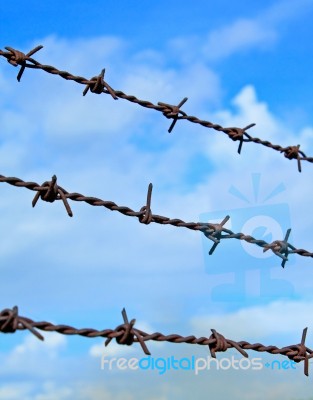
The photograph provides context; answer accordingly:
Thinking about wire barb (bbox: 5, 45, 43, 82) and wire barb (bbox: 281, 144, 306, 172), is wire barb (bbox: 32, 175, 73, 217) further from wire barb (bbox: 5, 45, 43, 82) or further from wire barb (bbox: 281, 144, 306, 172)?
wire barb (bbox: 281, 144, 306, 172)

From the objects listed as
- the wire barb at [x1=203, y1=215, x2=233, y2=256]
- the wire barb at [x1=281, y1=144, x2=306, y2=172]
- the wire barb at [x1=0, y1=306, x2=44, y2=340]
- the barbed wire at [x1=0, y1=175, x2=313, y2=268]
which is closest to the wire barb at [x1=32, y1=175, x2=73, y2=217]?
the barbed wire at [x1=0, y1=175, x2=313, y2=268]

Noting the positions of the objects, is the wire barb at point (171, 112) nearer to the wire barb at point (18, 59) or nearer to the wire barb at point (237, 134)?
the wire barb at point (237, 134)

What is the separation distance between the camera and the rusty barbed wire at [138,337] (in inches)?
93.7

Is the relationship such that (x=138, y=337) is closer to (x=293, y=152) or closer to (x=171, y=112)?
(x=171, y=112)

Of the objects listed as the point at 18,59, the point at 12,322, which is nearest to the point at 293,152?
the point at 18,59

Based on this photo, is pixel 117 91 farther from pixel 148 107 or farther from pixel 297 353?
pixel 297 353

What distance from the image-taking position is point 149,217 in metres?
3.03

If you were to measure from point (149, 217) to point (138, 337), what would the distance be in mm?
522

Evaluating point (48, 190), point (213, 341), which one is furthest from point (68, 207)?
point (213, 341)

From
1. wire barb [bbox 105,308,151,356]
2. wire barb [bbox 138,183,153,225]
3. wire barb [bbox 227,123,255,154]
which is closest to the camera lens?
wire barb [bbox 105,308,151,356]

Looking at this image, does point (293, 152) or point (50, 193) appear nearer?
point (50, 193)

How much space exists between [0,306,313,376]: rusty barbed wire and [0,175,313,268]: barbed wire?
0.39 meters

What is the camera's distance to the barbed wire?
2768 millimetres

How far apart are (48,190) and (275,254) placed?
1278mm
